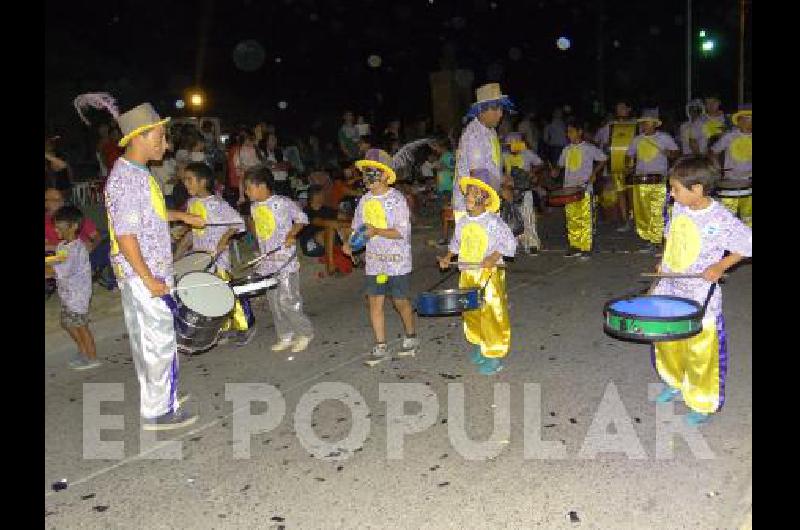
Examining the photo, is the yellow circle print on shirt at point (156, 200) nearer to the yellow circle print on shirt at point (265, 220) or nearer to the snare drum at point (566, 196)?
the yellow circle print on shirt at point (265, 220)

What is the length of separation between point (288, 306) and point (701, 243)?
3726mm

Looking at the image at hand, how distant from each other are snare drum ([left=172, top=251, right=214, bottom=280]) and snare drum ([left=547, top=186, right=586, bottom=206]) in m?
5.23

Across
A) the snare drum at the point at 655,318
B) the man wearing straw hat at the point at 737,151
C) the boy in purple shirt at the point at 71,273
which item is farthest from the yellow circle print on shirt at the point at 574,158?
the boy in purple shirt at the point at 71,273

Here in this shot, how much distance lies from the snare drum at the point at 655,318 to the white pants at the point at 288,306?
10.4ft

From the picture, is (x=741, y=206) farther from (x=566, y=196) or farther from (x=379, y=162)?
(x=379, y=162)

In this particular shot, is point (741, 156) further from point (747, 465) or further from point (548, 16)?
point (548, 16)

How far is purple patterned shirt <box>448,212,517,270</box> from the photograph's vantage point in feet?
19.6

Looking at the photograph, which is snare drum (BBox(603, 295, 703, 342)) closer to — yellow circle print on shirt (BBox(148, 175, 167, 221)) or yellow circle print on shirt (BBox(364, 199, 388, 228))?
yellow circle print on shirt (BBox(364, 199, 388, 228))

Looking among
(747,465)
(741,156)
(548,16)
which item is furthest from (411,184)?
(548,16)

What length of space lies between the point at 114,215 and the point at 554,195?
6.53 meters

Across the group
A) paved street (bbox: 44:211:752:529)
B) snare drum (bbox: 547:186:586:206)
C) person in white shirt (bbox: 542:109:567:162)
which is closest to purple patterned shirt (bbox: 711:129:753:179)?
snare drum (bbox: 547:186:586:206)

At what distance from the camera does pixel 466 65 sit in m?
28.0
